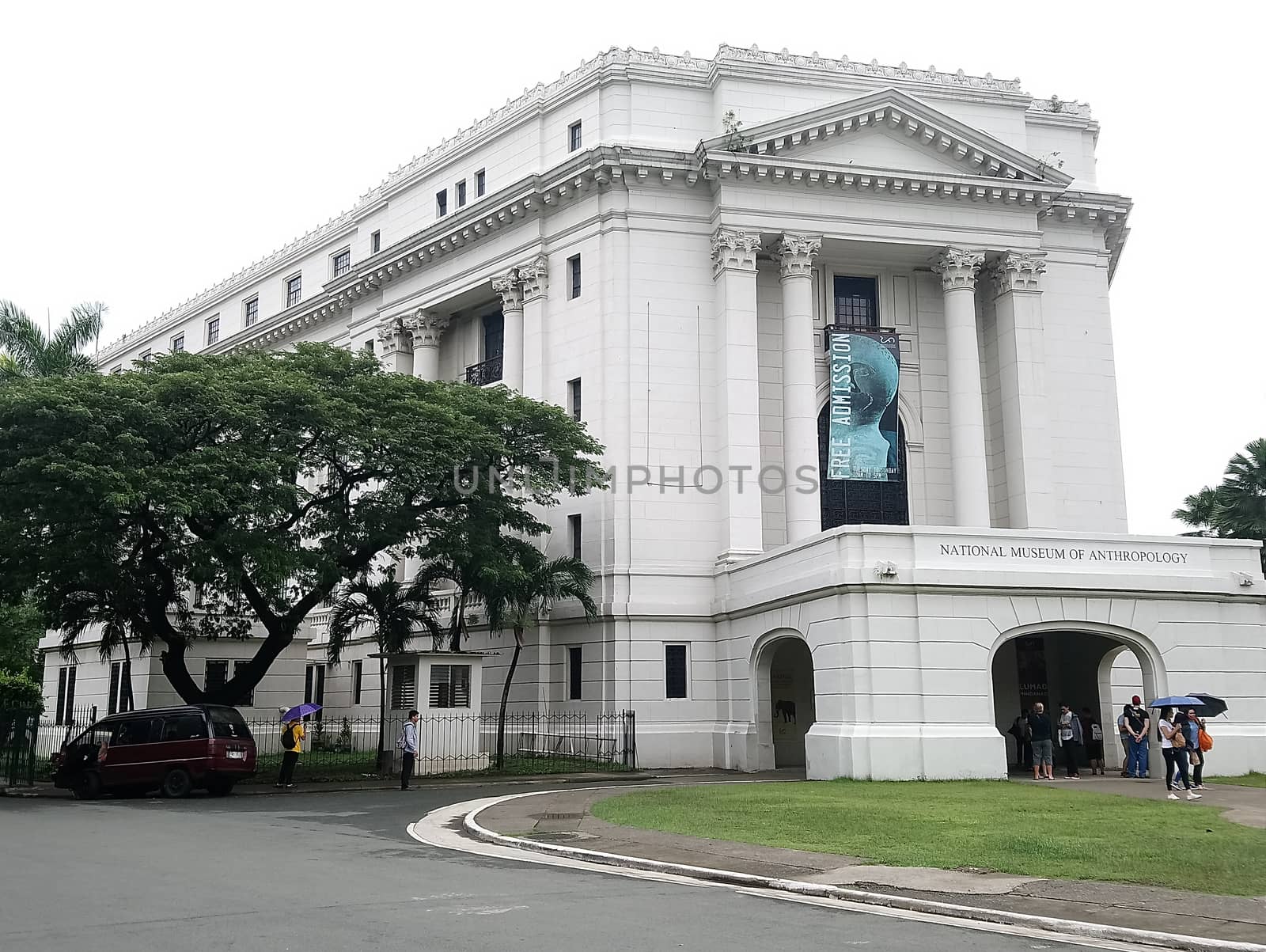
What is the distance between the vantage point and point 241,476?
29.8 metres

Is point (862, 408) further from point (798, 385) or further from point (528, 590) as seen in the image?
point (528, 590)

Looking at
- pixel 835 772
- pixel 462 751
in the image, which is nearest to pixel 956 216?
pixel 835 772

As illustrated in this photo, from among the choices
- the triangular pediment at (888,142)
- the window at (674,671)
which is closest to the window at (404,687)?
the window at (674,671)

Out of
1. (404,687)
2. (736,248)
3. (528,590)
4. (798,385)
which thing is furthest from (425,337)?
(404,687)

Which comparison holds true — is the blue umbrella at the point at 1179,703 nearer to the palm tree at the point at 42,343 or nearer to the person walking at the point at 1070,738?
the person walking at the point at 1070,738

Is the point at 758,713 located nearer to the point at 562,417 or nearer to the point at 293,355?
the point at 562,417

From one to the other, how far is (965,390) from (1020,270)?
5.09m

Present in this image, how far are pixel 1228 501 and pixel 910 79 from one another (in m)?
18.8

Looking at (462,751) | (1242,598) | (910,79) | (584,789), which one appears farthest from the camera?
(910,79)

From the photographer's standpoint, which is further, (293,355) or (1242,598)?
(293,355)

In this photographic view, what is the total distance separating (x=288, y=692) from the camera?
45.9 meters

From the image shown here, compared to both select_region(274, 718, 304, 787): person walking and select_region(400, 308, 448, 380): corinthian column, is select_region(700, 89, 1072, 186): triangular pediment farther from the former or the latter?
select_region(274, 718, 304, 787): person walking

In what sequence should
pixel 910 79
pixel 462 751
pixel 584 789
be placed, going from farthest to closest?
pixel 910 79 < pixel 462 751 < pixel 584 789

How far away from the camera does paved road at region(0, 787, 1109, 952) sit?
10633mm
